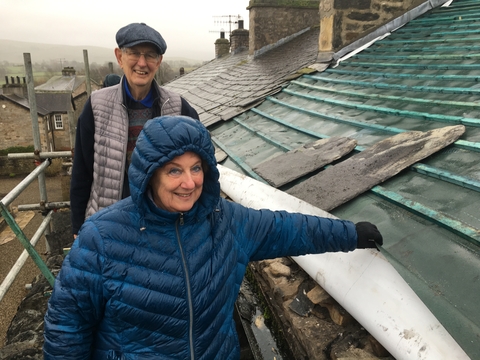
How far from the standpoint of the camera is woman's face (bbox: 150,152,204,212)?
1464 millimetres

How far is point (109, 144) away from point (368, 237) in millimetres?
1714

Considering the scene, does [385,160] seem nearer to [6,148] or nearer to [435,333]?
[435,333]

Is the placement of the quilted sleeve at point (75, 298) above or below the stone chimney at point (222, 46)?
below

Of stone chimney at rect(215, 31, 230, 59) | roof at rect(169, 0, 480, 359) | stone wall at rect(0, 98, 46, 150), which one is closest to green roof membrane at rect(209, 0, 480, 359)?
roof at rect(169, 0, 480, 359)

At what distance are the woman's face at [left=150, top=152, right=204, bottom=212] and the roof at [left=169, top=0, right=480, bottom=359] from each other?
1040 mm

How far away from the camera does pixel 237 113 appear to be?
5465 millimetres

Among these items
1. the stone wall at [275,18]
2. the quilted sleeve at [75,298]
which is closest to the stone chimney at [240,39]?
the stone wall at [275,18]

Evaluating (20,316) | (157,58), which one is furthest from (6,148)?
(157,58)

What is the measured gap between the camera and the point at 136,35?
229 cm

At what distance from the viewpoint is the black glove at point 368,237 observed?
1799 millimetres

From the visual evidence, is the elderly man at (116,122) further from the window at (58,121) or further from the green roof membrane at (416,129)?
the window at (58,121)

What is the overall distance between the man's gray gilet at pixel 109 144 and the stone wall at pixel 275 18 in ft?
Answer: 34.8

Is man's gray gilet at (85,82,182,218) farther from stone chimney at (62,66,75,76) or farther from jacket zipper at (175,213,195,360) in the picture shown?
stone chimney at (62,66,75,76)

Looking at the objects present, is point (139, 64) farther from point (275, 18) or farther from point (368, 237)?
point (275, 18)
